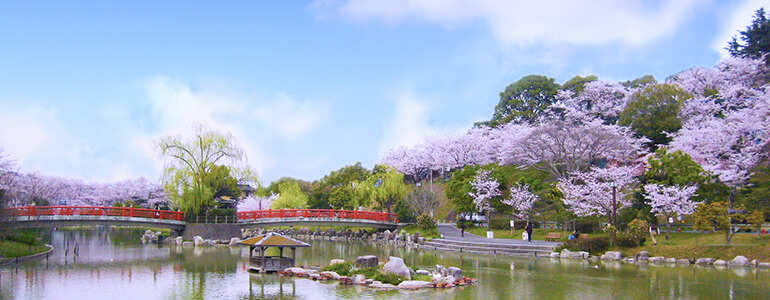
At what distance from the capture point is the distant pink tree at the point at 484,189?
41375 mm

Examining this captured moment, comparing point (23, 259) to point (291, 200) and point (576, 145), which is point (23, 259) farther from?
point (576, 145)

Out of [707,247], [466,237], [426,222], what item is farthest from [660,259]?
[426,222]

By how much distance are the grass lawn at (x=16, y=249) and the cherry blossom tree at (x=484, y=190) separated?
90.2 feet

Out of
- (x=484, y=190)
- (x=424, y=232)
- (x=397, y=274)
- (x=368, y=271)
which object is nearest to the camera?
(x=397, y=274)

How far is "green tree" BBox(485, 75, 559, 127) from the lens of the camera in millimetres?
60938

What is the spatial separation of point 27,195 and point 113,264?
35.7 m

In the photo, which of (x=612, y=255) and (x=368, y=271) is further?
(x=612, y=255)

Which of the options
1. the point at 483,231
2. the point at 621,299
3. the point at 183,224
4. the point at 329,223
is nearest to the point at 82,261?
the point at 183,224

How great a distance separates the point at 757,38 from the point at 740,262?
31.3 meters

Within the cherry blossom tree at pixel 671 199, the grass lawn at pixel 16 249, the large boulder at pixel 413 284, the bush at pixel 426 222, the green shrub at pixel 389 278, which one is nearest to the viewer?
the large boulder at pixel 413 284

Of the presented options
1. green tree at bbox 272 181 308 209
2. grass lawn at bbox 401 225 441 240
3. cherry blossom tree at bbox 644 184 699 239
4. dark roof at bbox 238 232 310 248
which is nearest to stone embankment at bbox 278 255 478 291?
dark roof at bbox 238 232 310 248

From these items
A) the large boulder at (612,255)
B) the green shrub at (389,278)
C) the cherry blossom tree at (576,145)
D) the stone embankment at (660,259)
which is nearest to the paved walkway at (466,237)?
the stone embankment at (660,259)

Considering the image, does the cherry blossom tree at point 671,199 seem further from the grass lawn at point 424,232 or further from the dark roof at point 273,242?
the dark roof at point 273,242

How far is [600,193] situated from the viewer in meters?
31.5
